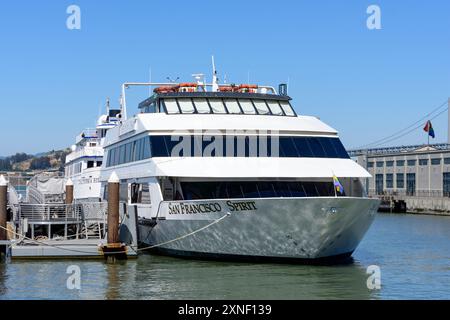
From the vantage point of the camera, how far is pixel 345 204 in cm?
2175

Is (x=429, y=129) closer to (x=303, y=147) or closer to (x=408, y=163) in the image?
(x=408, y=163)

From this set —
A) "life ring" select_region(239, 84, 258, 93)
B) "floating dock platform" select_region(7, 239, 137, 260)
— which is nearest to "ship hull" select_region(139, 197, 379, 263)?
"floating dock platform" select_region(7, 239, 137, 260)

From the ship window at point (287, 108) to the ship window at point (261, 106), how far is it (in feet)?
2.41

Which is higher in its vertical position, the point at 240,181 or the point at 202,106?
the point at 202,106

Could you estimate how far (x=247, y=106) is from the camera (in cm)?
2780

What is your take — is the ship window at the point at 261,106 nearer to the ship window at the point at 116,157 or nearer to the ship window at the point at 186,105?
the ship window at the point at 186,105

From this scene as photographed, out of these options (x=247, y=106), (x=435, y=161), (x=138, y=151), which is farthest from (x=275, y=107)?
(x=435, y=161)

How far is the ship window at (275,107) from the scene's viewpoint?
2795cm

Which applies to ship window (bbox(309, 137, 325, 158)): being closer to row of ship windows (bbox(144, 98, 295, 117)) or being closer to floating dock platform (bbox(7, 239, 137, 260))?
row of ship windows (bbox(144, 98, 295, 117))

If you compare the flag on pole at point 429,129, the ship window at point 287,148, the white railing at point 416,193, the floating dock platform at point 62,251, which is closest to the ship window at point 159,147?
the floating dock platform at point 62,251

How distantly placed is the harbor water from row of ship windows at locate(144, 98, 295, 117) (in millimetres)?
5399

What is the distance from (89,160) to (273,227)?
22863 mm
